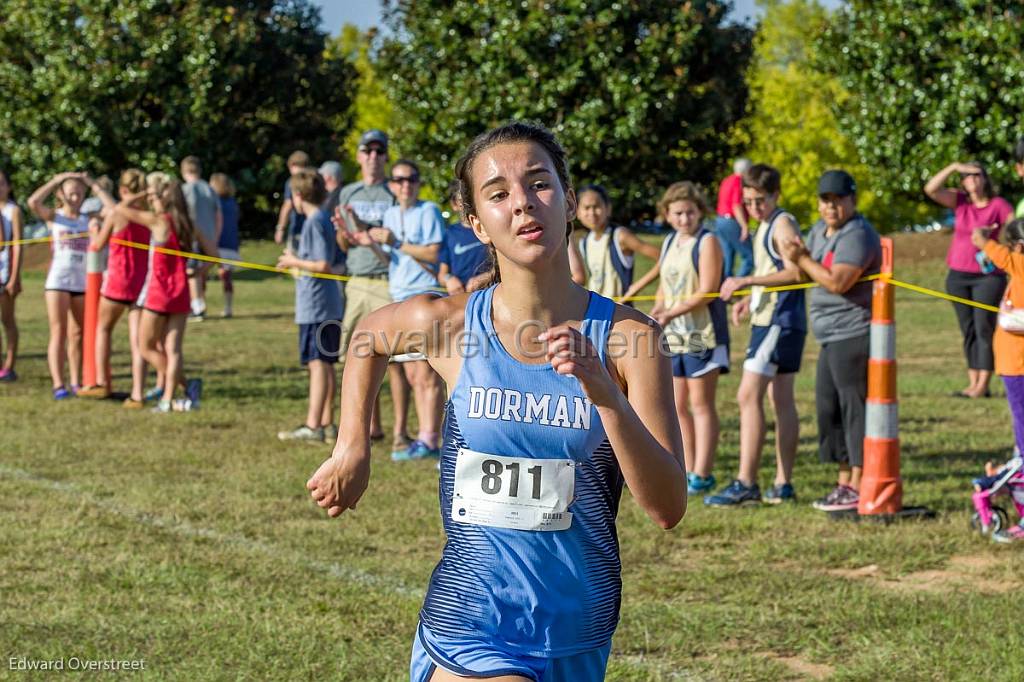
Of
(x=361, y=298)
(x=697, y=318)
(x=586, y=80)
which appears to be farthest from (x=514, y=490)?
(x=586, y=80)

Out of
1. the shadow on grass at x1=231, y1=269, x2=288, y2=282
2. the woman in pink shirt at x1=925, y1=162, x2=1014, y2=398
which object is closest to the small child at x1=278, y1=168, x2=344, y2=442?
the woman in pink shirt at x1=925, y1=162, x2=1014, y2=398

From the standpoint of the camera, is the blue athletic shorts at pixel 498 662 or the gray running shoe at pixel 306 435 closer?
the blue athletic shorts at pixel 498 662

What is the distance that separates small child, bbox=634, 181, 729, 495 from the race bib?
5.63 meters

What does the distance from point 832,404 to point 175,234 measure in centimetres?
586

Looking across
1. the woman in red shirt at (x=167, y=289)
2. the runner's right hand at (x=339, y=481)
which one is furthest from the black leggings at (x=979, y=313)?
the runner's right hand at (x=339, y=481)

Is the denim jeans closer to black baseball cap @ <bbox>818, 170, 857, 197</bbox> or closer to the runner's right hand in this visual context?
black baseball cap @ <bbox>818, 170, 857, 197</bbox>

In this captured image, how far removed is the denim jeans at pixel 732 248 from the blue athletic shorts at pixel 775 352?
64cm

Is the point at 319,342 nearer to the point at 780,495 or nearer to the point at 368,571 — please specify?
the point at 780,495

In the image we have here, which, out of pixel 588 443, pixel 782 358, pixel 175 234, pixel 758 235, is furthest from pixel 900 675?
pixel 175 234

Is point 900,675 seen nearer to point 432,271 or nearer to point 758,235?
point 758,235

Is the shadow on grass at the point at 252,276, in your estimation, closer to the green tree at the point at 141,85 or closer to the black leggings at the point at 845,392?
the green tree at the point at 141,85

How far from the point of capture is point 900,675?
514 cm

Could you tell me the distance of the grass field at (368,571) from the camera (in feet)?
17.6

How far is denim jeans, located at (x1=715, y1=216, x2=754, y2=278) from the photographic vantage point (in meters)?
9.39
